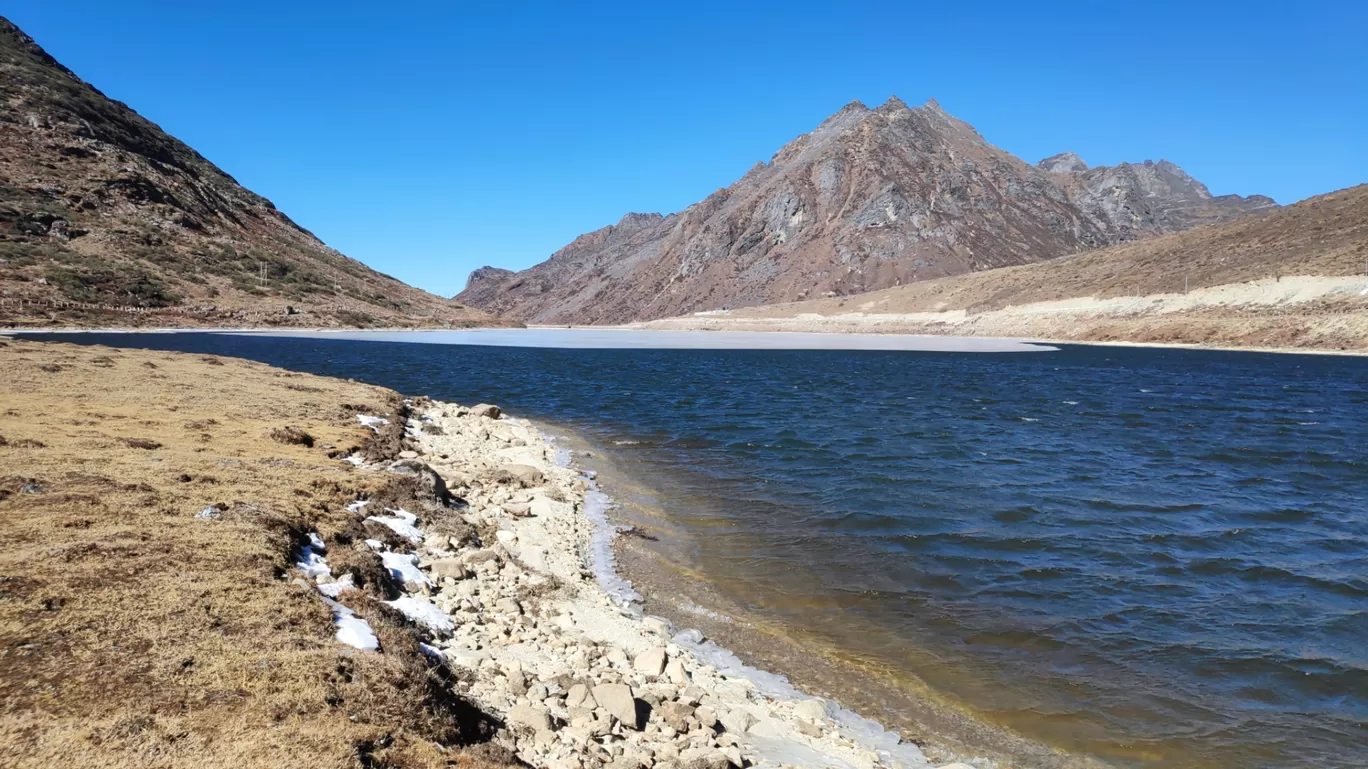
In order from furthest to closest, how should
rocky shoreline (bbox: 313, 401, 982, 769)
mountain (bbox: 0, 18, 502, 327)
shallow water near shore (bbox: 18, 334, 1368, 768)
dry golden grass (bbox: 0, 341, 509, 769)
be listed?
mountain (bbox: 0, 18, 502, 327), shallow water near shore (bbox: 18, 334, 1368, 768), rocky shoreline (bbox: 313, 401, 982, 769), dry golden grass (bbox: 0, 341, 509, 769)

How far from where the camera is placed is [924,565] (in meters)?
13.2

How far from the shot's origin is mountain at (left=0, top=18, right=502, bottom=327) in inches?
3703

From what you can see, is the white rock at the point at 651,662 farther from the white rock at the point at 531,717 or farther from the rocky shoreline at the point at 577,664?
the white rock at the point at 531,717

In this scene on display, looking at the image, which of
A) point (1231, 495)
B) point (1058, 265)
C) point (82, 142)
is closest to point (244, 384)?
point (1231, 495)

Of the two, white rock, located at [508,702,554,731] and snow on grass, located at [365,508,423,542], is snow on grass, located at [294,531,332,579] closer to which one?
snow on grass, located at [365,508,423,542]

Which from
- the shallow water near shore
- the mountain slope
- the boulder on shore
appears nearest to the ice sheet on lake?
the mountain slope

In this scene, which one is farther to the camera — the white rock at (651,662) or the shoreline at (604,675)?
the white rock at (651,662)

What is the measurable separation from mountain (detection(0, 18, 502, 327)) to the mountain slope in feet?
323

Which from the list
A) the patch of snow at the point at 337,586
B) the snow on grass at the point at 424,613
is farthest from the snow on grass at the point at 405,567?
the patch of snow at the point at 337,586

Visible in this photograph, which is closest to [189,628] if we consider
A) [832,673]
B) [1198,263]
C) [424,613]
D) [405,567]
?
[424,613]

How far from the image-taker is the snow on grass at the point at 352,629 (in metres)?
6.77

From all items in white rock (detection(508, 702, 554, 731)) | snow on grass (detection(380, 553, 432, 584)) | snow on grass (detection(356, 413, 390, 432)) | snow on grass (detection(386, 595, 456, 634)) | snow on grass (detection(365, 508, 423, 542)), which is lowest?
white rock (detection(508, 702, 554, 731))

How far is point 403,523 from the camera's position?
38.6 feet

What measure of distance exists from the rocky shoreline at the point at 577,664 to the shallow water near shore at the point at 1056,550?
1.57m
